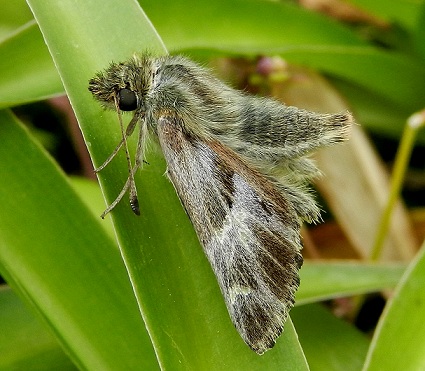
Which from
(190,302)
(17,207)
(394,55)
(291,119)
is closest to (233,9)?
(394,55)

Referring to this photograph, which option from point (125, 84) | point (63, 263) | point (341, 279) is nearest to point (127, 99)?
point (125, 84)

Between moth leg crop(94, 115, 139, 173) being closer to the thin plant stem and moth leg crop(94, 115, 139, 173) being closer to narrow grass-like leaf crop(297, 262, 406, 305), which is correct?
narrow grass-like leaf crop(297, 262, 406, 305)

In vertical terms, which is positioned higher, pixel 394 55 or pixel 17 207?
pixel 17 207

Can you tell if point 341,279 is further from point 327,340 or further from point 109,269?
point 109,269

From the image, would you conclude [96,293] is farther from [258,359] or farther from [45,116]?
[45,116]

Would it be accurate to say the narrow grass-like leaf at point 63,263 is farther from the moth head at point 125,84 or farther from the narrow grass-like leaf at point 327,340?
the narrow grass-like leaf at point 327,340

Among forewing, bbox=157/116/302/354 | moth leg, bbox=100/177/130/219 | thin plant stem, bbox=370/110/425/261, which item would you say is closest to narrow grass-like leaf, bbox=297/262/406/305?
thin plant stem, bbox=370/110/425/261
